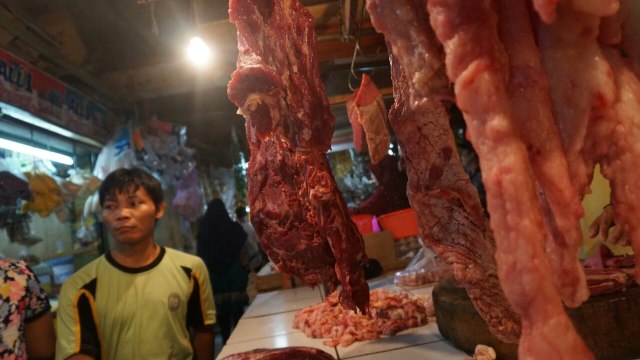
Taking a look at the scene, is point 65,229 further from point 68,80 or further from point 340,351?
point 340,351

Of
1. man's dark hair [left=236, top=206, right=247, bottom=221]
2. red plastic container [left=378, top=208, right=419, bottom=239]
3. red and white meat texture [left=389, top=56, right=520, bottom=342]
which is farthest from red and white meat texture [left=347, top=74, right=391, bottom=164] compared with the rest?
man's dark hair [left=236, top=206, right=247, bottom=221]

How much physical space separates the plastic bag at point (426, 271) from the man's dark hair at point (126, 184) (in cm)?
253

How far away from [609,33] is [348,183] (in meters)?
8.52

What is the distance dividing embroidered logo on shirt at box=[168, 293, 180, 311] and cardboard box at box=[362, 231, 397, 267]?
2424 millimetres

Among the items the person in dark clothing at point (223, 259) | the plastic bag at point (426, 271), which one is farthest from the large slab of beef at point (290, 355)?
the person in dark clothing at point (223, 259)

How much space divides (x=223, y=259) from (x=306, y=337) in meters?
4.96

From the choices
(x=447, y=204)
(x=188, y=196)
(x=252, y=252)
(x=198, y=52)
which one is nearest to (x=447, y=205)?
(x=447, y=204)

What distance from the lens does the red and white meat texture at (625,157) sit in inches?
34.6

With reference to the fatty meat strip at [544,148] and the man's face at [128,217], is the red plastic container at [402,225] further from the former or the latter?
the fatty meat strip at [544,148]

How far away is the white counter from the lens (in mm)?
2430

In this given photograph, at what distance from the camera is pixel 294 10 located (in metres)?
1.92

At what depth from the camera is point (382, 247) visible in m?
5.21

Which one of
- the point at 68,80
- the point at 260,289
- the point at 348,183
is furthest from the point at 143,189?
the point at 348,183

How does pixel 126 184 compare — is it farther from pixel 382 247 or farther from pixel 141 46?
pixel 141 46
